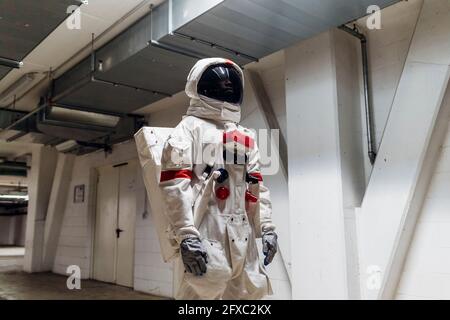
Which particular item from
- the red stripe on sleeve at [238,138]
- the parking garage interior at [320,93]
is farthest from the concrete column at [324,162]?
the red stripe on sleeve at [238,138]

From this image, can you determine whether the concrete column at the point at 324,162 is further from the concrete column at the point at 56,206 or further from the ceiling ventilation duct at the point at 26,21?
the concrete column at the point at 56,206

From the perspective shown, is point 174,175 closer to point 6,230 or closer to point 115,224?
point 115,224

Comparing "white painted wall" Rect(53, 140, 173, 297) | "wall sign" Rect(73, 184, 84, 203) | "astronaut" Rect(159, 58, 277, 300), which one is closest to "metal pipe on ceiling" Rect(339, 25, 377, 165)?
"astronaut" Rect(159, 58, 277, 300)

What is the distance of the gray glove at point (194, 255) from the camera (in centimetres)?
159

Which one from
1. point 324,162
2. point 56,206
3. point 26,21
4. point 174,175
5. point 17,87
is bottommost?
point 56,206

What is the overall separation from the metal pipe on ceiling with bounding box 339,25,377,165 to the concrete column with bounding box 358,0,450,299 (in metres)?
0.21

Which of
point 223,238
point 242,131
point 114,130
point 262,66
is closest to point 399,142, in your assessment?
point 242,131

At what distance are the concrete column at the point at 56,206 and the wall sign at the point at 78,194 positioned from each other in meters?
0.28

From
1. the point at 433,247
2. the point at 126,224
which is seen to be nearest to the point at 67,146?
the point at 126,224

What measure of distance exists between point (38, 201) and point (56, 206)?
1.57 feet

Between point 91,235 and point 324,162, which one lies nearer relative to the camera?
point 324,162

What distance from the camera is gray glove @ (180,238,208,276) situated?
5.21ft

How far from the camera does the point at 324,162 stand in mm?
2783

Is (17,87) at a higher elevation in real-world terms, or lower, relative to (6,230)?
higher
